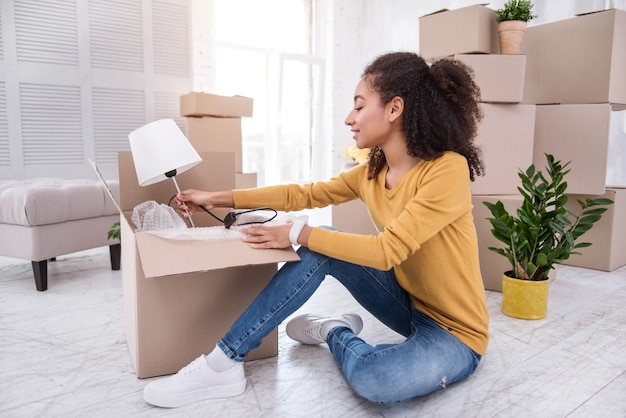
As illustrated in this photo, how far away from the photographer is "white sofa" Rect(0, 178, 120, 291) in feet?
6.39

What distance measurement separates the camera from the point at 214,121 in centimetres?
343

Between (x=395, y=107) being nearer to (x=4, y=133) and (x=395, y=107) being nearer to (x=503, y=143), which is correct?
(x=503, y=143)

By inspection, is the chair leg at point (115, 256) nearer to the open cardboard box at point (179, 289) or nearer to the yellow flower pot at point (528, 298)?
the open cardboard box at point (179, 289)

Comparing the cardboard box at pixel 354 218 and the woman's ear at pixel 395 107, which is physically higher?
the woman's ear at pixel 395 107

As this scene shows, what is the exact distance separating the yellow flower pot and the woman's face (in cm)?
88

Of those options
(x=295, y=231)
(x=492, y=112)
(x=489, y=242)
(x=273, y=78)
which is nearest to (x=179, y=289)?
(x=295, y=231)

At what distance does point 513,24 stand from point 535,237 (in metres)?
1.01

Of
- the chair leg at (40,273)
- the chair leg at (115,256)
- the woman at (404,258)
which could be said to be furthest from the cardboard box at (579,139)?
the chair leg at (40,273)

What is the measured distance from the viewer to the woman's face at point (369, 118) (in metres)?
1.19

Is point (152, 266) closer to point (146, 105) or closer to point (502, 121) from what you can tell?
point (502, 121)

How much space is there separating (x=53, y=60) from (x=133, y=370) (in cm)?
283

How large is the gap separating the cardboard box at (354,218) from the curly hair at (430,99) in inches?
51.0

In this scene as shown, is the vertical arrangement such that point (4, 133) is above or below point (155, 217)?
above

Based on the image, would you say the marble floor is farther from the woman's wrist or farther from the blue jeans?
the woman's wrist
